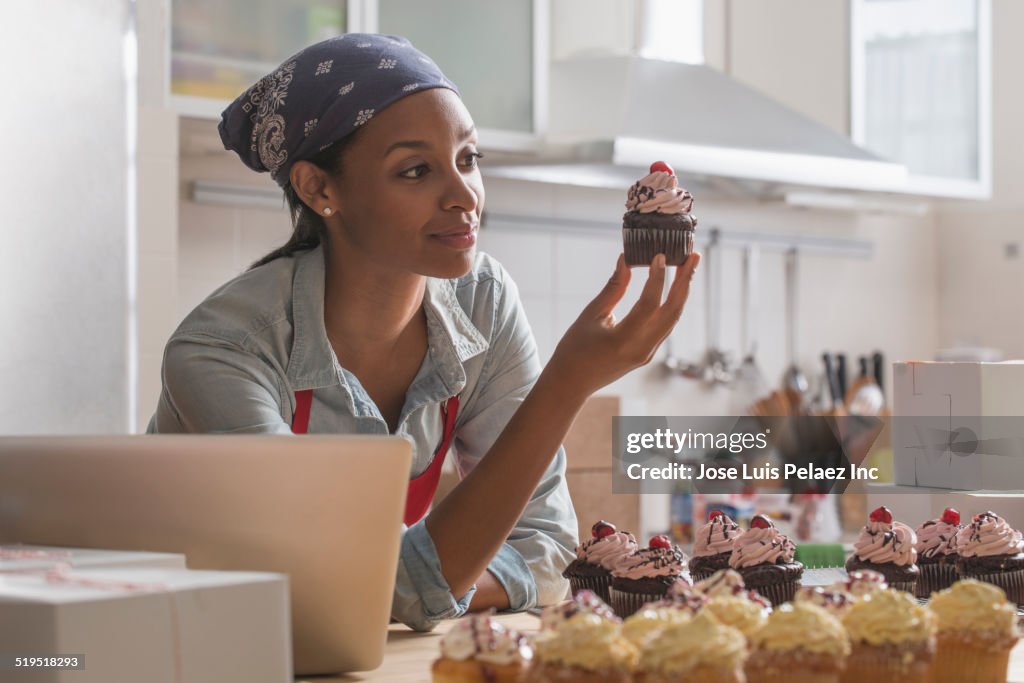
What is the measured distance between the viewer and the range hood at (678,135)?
2.96 m

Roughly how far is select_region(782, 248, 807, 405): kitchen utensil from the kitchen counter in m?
2.84

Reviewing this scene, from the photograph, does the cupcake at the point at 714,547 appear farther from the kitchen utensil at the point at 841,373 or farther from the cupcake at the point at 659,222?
the kitchen utensil at the point at 841,373

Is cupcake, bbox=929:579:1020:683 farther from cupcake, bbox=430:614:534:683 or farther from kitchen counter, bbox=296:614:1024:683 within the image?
cupcake, bbox=430:614:534:683

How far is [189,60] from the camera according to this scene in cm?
253

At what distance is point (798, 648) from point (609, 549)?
38 centimetres

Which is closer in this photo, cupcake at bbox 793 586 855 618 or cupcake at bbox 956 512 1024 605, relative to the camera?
cupcake at bbox 793 586 855 618

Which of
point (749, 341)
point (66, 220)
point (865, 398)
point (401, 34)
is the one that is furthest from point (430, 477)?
point (865, 398)

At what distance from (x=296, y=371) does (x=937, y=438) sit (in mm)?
654

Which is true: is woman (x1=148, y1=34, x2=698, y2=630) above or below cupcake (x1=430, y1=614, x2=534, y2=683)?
above

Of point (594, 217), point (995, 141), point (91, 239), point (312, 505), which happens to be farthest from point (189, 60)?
point (995, 141)

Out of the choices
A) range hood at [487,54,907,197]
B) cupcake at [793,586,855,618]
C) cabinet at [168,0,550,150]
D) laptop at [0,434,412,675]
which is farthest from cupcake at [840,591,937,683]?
range hood at [487,54,907,197]

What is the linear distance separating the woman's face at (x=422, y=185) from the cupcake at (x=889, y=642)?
1.80 ft

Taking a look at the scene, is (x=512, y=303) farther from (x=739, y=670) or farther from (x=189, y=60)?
(x=189, y=60)

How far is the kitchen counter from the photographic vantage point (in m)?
0.85
